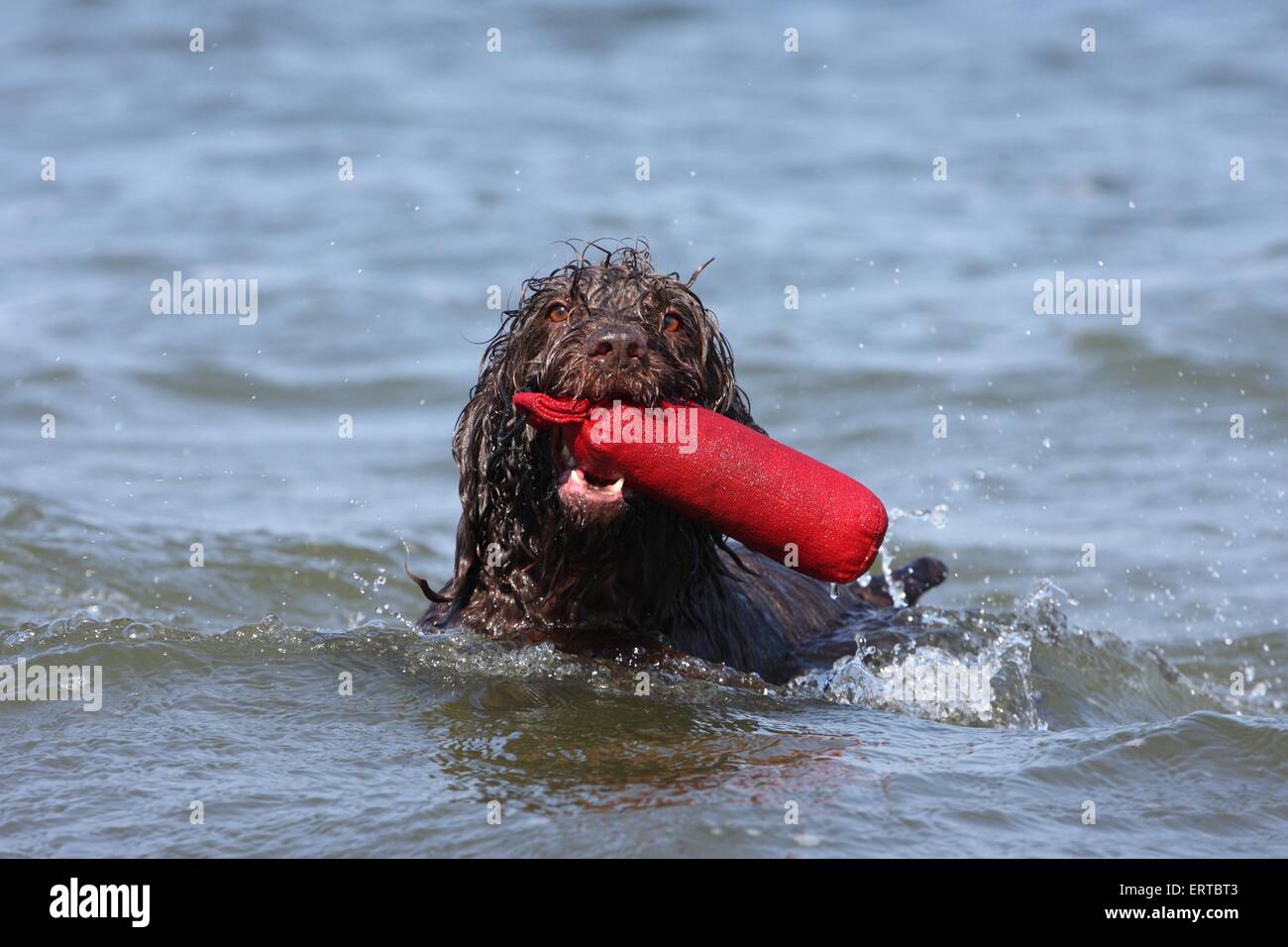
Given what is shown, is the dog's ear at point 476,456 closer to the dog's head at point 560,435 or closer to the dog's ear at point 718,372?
the dog's head at point 560,435

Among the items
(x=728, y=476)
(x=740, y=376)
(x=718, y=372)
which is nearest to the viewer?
(x=728, y=476)

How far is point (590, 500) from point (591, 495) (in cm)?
2

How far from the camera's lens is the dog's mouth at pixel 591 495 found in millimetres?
5332

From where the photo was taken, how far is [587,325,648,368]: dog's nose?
16.7ft

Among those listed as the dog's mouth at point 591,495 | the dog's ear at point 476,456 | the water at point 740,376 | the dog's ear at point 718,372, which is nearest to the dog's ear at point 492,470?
the dog's ear at point 476,456

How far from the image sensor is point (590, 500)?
5.33m

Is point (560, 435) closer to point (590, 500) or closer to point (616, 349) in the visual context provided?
point (590, 500)

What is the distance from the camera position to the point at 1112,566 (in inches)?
397

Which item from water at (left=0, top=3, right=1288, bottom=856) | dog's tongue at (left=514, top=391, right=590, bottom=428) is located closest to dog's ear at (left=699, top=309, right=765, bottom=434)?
dog's tongue at (left=514, top=391, right=590, bottom=428)

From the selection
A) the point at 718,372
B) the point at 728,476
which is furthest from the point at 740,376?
the point at 728,476

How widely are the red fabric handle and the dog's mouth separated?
86 millimetres

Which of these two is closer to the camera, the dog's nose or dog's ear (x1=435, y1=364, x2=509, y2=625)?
the dog's nose

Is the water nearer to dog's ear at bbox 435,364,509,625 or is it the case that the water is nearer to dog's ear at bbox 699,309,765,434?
dog's ear at bbox 435,364,509,625
